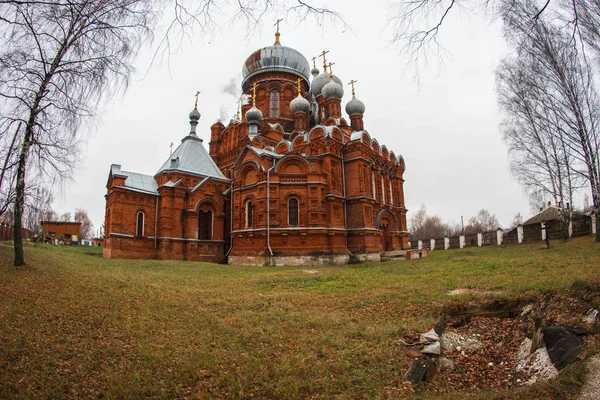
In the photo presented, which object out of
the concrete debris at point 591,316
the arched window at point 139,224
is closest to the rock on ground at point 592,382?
the concrete debris at point 591,316

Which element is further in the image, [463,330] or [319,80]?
[319,80]

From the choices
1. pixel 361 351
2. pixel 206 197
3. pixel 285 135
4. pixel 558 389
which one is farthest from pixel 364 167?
pixel 558 389

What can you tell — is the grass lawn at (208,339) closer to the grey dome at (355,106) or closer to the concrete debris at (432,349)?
the concrete debris at (432,349)

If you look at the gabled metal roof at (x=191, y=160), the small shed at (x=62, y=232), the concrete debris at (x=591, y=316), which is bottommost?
the concrete debris at (x=591, y=316)

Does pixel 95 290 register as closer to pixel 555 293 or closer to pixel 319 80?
pixel 555 293

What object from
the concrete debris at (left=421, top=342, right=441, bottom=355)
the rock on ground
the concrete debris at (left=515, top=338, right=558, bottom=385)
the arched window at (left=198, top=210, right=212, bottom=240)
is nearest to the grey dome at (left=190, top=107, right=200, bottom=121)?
the arched window at (left=198, top=210, right=212, bottom=240)

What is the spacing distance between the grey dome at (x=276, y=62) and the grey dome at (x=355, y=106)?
20.7 ft

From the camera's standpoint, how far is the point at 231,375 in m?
4.00

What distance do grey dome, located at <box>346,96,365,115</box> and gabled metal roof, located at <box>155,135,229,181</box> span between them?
10787 millimetres

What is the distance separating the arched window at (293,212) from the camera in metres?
19.6

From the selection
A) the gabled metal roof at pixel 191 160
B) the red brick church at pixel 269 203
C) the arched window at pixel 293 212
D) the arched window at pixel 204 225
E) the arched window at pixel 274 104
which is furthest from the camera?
the arched window at pixel 274 104

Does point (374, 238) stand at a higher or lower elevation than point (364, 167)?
lower

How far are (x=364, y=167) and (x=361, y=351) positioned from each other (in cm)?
1770

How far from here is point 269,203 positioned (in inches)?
759
